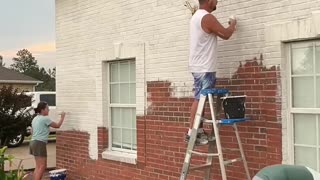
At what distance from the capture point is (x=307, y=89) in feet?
20.1

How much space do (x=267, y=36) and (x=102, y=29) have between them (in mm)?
4201

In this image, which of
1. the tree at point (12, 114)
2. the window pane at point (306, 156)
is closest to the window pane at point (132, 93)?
the window pane at point (306, 156)

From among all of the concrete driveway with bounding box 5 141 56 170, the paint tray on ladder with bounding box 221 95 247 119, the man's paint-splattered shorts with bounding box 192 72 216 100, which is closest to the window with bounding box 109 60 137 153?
the man's paint-splattered shorts with bounding box 192 72 216 100

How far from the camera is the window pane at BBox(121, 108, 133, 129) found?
934 cm

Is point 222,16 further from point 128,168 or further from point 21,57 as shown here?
point 21,57

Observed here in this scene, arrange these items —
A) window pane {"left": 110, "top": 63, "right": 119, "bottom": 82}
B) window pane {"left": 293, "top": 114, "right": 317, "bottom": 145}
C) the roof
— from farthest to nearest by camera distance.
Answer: the roof
window pane {"left": 110, "top": 63, "right": 119, "bottom": 82}
window pane {"left": 293, "top": 114, "right": 317, "bottom": 145}

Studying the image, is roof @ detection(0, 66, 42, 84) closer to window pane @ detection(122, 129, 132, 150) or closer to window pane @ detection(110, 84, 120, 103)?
window pane @ detection(110, 84, 120, 103)

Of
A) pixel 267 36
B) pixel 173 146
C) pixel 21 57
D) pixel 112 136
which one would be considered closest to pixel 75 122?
pixel 112 136

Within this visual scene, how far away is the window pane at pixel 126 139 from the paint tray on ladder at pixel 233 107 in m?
3.57

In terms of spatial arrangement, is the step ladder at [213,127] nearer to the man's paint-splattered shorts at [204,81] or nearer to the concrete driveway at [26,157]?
the man's paint-splattered shorts at [204,81]

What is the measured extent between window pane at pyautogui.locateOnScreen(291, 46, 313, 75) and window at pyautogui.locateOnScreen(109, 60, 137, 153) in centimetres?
354

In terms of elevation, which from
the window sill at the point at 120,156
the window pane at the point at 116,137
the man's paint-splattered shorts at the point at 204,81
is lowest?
the window sill at the point at 120,156

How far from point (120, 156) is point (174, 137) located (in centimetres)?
160

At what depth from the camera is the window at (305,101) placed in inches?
237
